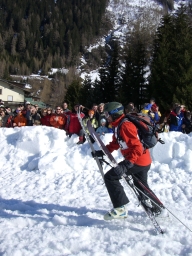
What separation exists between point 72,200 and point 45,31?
142899 millimetres

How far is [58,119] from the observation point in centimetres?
830

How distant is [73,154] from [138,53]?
74.0 feet

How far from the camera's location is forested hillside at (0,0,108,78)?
120 metres

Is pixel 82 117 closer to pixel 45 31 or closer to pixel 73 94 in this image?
pixel 73 94

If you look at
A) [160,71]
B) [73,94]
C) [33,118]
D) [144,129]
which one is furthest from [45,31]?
[144,129]

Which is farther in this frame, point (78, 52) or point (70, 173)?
point (78, 52)

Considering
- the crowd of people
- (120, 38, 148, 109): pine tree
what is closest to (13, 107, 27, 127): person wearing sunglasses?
the crowd of people

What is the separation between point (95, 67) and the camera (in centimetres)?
12244

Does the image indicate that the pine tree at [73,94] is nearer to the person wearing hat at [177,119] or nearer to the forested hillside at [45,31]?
the person wearing hat at [177,119]

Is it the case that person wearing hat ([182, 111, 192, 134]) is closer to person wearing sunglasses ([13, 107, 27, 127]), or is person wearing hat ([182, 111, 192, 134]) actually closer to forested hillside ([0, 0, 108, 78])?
person wearing sunglasses ([13, 107, 27, 127])

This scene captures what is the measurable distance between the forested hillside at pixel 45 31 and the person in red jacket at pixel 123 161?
111 metres

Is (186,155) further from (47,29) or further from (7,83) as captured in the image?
(47,29)

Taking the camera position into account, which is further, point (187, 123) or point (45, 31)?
point (45, 31)

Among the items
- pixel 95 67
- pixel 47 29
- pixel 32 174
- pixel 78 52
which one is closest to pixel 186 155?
pixel 32 174
